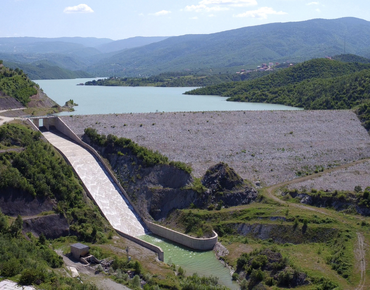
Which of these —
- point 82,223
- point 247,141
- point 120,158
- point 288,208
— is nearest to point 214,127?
point 247,141

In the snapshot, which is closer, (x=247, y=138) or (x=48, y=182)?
(x=48, y=182)

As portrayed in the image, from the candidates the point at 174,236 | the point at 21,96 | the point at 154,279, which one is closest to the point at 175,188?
the point at 174,236

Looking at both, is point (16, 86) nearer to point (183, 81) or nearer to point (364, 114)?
point (364, 114)

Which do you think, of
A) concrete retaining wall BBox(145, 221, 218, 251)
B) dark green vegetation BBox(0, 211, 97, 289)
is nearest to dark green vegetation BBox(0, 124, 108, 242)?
dark green vegetation BBox(0, 211, 97, 289)

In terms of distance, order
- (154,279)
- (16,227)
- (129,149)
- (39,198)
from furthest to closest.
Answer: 1. (129,149)
2. (39,198)
3. (16,227)
4. (154,279)

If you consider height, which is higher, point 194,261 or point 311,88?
point 311,88

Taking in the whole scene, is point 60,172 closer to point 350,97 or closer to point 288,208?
point 288,208

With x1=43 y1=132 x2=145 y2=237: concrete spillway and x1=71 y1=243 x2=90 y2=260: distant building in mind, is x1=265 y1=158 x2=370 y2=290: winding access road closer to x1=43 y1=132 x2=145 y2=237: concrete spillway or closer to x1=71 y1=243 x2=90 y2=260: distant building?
x1=43 y1=132 x2=145 y2=237: concrete spillway
